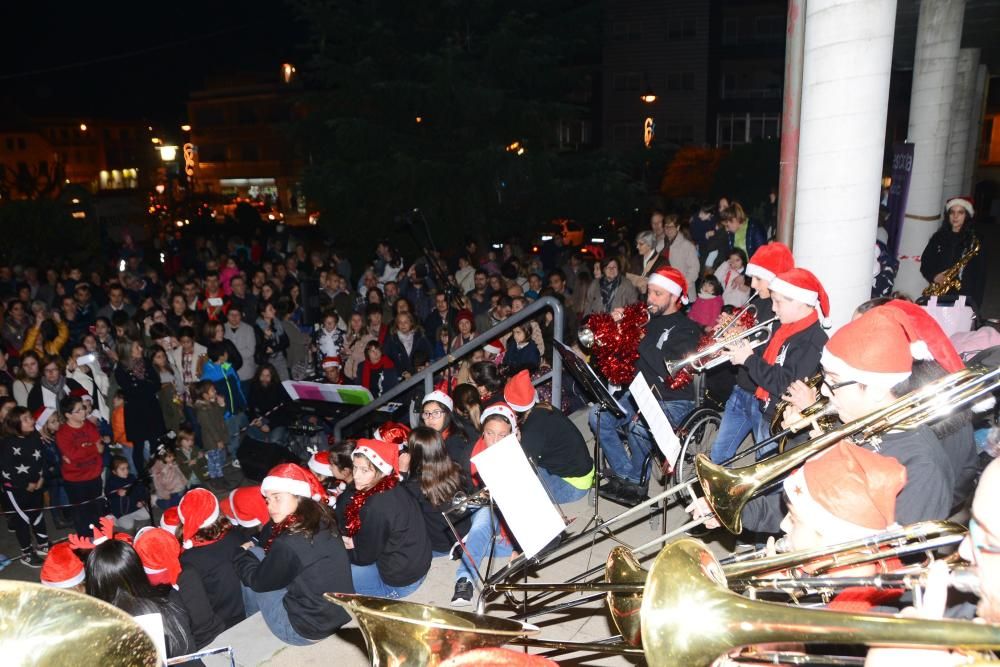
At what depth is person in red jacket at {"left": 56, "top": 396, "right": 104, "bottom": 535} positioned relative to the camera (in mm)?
7586

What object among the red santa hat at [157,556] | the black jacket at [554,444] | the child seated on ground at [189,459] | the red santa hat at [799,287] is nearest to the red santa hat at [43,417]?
the child seated on ground at [189,459]

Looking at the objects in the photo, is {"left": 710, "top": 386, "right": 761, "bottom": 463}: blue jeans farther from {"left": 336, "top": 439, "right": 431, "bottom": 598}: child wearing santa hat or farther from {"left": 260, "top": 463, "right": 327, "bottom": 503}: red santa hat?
{"left": 260, "top": 463, "right": 327, "bottom": 503}: red santa hat

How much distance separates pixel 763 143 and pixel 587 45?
14307mm

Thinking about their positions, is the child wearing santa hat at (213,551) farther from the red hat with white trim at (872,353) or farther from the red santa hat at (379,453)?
the red hat with white trim at (872,353)

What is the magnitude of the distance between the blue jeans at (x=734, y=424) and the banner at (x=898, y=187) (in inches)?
188

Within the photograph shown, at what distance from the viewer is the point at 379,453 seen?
15.8 ft

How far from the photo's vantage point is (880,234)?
963 centimetres

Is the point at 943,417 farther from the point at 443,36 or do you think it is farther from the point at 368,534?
the point at 443,36

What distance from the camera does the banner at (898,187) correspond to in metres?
8.33

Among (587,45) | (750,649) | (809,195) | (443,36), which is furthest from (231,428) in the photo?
(587,45)

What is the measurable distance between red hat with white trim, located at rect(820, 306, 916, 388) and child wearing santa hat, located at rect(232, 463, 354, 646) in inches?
116

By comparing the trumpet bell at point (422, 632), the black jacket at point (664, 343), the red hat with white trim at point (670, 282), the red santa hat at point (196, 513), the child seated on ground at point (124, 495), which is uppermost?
the red hat with white trim at point (670, 282)

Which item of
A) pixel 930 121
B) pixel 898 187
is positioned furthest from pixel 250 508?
pixel 930 121

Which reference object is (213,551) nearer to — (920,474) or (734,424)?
(734,424)
